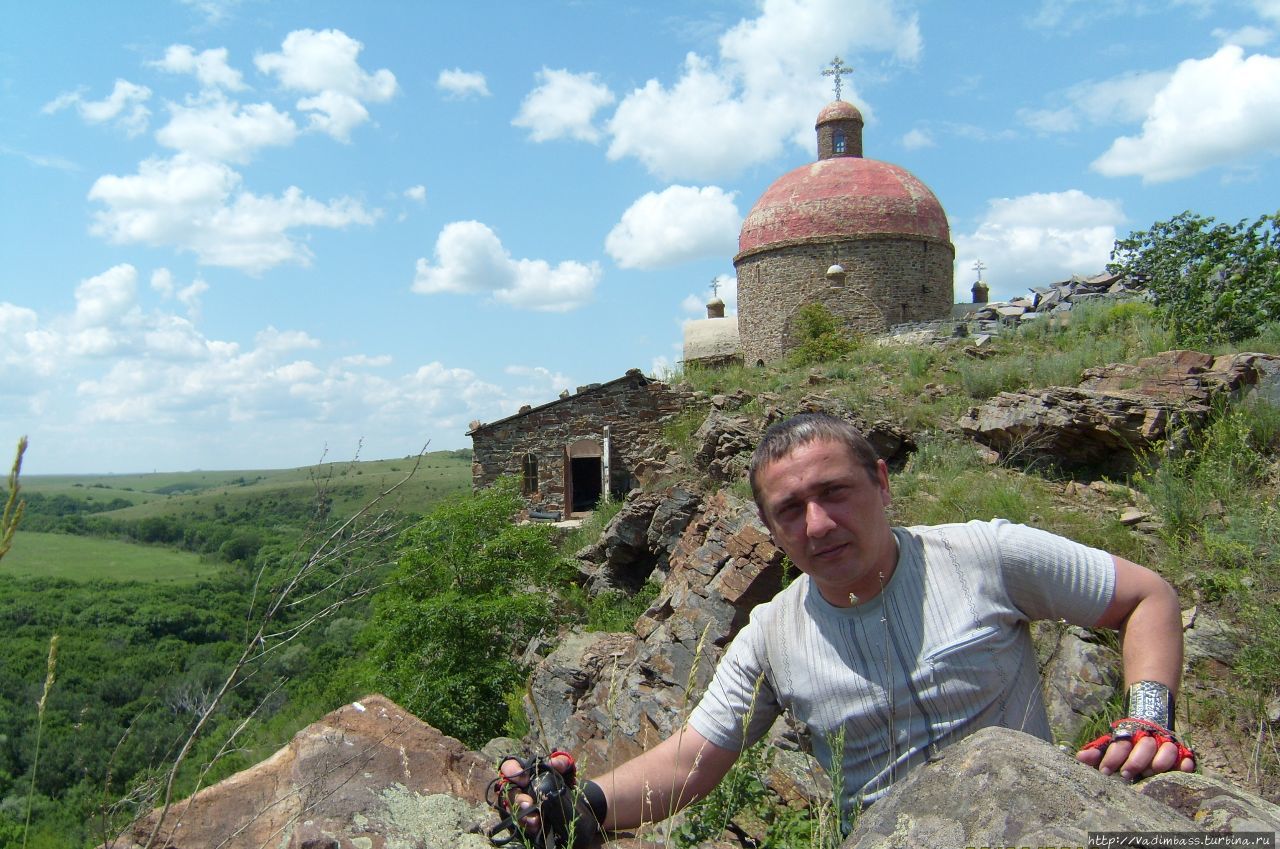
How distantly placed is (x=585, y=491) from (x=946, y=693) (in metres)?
16.5

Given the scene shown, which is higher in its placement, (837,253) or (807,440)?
(837,253)

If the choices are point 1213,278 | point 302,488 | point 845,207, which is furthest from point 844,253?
point 302,488

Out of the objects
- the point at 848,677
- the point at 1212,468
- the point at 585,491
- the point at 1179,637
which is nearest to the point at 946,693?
the point at 848,677

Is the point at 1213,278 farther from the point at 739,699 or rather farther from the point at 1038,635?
the point at 739,699

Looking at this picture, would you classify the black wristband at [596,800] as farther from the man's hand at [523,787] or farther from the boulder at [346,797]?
the boulder at [346,797]

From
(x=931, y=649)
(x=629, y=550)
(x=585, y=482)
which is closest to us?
(x=931, y=649)

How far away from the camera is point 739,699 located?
2273mm

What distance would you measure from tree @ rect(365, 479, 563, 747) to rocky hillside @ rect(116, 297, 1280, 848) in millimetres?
772

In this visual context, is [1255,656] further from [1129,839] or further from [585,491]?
[585,491]

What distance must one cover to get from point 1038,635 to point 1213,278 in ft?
25.7

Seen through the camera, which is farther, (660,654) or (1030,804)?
(660,654)

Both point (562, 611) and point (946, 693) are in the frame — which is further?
point (562, 611)

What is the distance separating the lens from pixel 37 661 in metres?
29.6

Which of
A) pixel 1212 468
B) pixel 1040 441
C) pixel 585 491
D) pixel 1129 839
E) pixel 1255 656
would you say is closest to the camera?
pixel 1129 839
